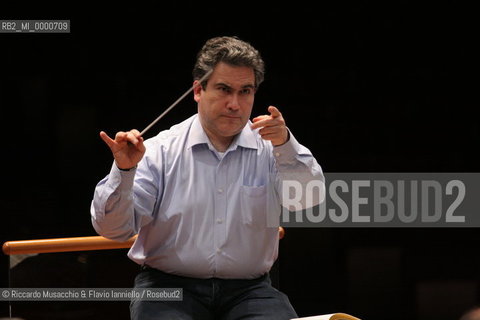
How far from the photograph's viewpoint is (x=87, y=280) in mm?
2125

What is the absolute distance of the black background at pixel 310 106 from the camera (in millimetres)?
2693

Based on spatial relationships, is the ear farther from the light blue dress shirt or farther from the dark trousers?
the dark trousers

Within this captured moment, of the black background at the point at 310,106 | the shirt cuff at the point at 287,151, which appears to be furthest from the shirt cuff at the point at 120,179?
the black background at the point at 310,106

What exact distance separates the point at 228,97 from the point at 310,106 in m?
1.06

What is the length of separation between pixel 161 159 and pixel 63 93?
88cm

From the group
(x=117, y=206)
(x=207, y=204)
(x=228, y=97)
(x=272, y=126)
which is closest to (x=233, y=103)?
(x=228, y=97)

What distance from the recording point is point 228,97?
1.91 m

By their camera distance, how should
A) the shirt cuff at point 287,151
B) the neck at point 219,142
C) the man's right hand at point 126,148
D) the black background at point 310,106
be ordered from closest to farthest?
the man's right hand at point 126,148
the shirt cuff at point 287,151
the neck at point 219,142
the black background at point 310,106

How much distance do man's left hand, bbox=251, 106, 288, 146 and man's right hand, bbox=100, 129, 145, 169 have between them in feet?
0.85

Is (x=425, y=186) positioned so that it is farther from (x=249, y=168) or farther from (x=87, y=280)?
(x=87, y=280)

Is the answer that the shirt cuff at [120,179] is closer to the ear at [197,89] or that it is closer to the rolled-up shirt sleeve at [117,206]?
the rolled-up shirt sleeve at [117,206]

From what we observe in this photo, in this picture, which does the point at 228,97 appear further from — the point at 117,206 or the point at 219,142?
the point at 117,206

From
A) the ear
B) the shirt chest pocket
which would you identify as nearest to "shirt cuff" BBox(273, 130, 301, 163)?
the shirt chest pocket

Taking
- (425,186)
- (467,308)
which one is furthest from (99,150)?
(467,308)
